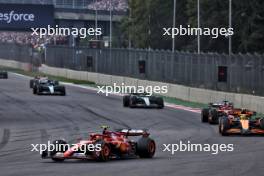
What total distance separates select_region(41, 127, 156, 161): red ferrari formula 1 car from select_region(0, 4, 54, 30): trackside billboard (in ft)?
227

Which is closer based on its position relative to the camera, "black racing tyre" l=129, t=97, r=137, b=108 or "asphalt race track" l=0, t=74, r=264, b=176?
"asphalt race track" l=0, t=74, r=264, b=176

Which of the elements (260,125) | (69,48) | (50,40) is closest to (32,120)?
(260,125)

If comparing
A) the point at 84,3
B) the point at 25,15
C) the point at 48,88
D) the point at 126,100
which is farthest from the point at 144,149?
the point at 84,3

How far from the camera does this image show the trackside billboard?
90438 millimetres

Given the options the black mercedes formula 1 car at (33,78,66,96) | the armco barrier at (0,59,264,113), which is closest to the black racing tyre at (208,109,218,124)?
the armco barrier at (0,59,264,113)

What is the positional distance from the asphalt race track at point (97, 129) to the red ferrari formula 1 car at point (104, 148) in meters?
0.20

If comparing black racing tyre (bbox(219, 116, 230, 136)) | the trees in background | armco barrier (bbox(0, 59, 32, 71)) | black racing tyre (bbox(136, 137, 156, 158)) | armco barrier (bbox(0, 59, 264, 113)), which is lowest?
armco barrier (bbox(0, 59, 32, 71))

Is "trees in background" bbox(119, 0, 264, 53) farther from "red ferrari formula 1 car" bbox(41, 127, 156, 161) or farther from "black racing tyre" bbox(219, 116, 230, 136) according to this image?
"red ferrari formula 1 car" bbox(41, 127, 156, 161)

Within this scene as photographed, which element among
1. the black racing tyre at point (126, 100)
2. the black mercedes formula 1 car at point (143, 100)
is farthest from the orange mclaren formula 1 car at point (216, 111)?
the black racing tyre at point (126, 100)

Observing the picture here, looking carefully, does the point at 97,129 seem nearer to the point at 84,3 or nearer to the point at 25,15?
the point at 25,15

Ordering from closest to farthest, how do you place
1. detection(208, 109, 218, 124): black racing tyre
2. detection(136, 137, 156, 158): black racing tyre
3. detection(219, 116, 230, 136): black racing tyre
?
detection(136, 137, 156, 158): black racing tyre → detection(219, 116, 230, 136): black racing tyre → detection(208, 109, 218, 124): black racing tyre

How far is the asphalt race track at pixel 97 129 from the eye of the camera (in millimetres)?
18453

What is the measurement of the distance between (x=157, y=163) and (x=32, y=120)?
1515 cm

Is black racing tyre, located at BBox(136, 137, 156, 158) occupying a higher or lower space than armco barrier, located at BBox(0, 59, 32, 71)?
higher
